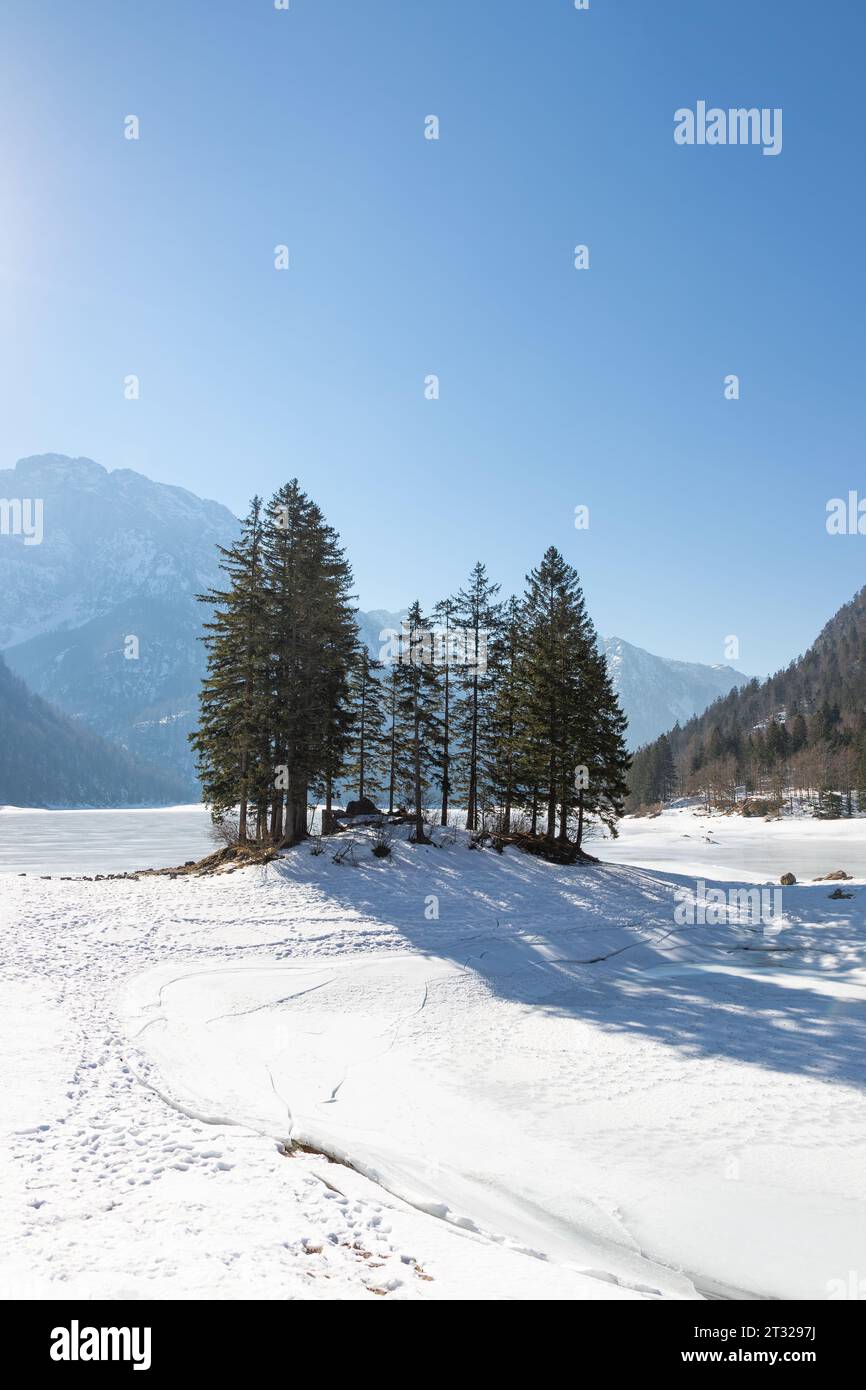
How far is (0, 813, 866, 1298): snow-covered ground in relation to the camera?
4.90 metres

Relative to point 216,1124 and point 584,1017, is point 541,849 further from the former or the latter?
point 216,1124

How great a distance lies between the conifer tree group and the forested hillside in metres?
78.6

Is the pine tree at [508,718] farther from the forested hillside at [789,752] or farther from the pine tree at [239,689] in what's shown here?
the forested hillside at [789,752]

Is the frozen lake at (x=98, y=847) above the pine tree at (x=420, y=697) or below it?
below

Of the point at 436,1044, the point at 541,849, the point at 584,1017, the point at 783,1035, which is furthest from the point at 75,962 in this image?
the point at 541,849

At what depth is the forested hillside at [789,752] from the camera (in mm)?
105812

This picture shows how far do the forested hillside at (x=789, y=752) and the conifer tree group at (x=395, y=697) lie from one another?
258ft

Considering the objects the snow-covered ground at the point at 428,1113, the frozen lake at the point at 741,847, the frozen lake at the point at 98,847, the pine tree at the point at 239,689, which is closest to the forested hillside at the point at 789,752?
the frozen lake at the point at 741,847

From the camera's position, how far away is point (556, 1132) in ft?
25.3

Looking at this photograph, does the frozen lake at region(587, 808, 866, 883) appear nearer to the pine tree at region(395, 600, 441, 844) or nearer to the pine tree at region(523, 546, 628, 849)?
the pine tree at region(523, 546, 628, 849)

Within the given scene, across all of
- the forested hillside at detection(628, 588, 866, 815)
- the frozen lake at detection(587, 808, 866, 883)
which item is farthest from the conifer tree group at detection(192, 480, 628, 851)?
the forested hillside at detection(628, 588, 866, 815)

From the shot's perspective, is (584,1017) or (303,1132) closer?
(303,1132)

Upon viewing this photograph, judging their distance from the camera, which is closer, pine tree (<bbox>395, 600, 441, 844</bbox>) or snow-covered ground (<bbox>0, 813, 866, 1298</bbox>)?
snow-covered ground (<bbox>0, 813, 866, 1298</bbox>)
